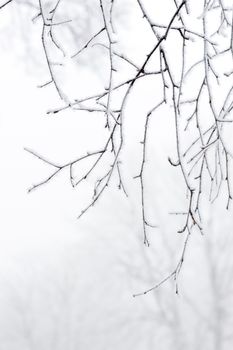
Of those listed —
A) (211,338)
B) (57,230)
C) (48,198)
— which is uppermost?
(48,198)

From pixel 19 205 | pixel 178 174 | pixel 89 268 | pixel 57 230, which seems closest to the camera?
pixel 178 174

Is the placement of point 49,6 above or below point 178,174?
below

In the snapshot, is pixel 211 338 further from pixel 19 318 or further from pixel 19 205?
pixel 19 205

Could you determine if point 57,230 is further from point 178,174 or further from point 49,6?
point 49,6

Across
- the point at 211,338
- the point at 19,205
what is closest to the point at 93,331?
the point at 211,338

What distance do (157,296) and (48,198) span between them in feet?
58.3

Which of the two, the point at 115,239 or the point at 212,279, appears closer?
the point at 212,279

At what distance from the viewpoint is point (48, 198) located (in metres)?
31.4

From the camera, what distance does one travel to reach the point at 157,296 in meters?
14.4

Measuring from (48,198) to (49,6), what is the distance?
93.8ft

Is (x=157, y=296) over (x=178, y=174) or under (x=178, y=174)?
under

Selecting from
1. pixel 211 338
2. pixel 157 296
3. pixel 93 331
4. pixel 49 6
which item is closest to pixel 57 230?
pixel 93 331

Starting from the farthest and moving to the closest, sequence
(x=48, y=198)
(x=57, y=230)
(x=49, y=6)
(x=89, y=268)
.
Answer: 1. (x=48, y=198)
2. (x=57, y=230)
3. (x=89, y=268)
4. (x=49, y=6)

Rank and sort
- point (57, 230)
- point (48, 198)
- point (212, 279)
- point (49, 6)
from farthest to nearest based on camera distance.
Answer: point (48, 198), point (57, 230), point (212, 279), point (49, 6)
